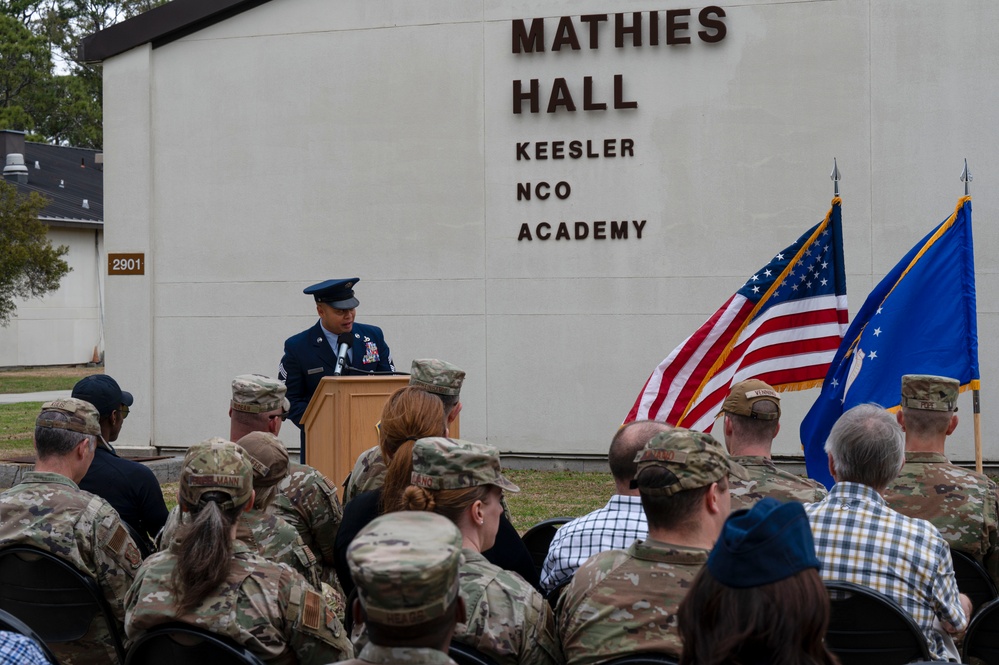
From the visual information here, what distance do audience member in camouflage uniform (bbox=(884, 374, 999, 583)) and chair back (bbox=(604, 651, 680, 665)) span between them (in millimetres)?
1797

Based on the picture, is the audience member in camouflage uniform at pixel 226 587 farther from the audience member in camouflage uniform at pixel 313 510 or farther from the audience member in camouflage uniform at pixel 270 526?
the audience member in camouflage uniform at pixel 313 510

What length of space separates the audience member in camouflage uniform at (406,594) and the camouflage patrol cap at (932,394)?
10.1ft

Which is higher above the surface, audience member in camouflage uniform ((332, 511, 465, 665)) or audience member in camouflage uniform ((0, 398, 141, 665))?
audience member in camouflage uniform ((332, 511, 465, 665))

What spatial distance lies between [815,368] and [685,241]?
4.91m

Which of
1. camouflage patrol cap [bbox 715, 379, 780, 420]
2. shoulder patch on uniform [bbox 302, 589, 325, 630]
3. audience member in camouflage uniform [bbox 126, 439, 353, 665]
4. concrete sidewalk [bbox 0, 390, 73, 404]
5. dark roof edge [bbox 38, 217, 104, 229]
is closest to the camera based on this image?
audience member in camouflage uniform [bbox 126, 439, 353, 665]

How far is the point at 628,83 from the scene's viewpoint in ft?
37.1

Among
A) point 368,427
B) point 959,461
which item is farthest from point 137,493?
point 959,461

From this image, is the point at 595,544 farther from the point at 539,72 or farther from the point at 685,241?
the point at 539,72

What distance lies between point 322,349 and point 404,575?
5.56m

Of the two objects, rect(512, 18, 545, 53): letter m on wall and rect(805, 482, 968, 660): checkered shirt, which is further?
rect(512, 18, 545, 53): letter m on wall

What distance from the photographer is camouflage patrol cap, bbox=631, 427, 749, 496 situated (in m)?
3.06

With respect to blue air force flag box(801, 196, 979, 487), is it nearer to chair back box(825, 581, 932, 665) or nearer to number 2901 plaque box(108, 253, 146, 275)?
chair back box(825, 581, 932, 665)

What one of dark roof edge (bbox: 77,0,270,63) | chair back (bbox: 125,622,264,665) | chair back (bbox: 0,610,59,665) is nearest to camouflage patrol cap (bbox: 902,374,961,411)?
chair back (bbox: 125,622,264,665)

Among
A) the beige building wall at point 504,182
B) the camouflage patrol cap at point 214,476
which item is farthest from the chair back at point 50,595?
the beige building wall at point 504,182
